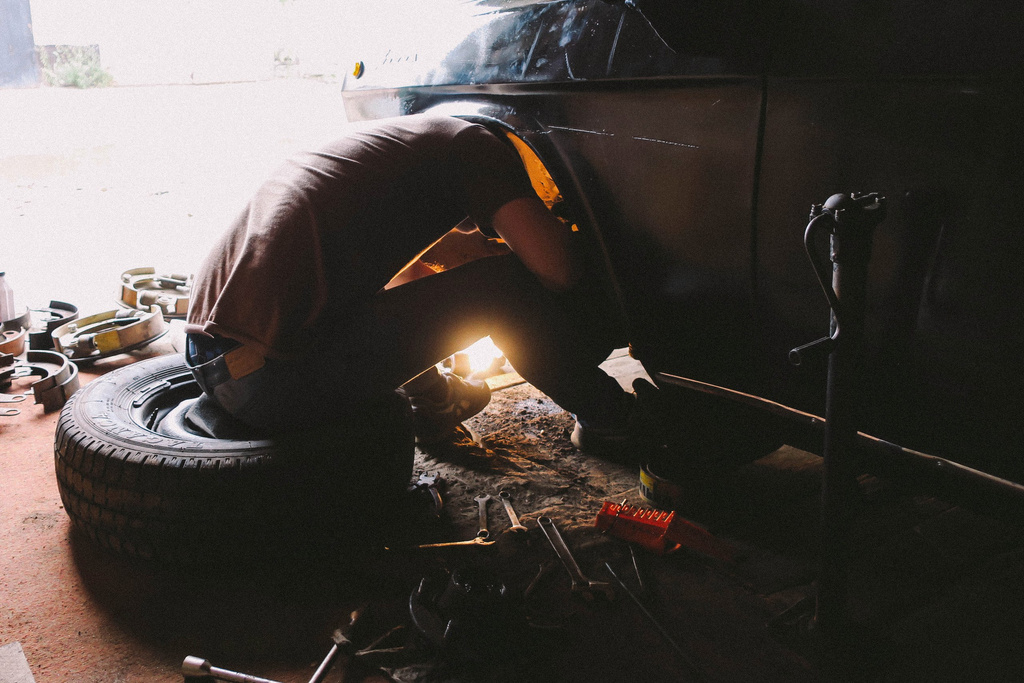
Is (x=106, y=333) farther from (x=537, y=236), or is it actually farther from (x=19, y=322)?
(x=537, y=236)

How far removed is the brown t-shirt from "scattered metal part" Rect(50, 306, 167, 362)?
168cm

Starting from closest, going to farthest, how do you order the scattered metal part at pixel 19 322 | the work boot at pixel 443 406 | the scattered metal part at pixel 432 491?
the scattered metal part at pixel 432 491, the work boot at pixel 443 406, the scattered metal part at pixel 19 322

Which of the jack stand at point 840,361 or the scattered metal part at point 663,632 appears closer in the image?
Answer: the jack stand at point 840,361

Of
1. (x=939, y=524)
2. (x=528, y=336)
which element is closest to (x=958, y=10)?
(x=528, y=336)

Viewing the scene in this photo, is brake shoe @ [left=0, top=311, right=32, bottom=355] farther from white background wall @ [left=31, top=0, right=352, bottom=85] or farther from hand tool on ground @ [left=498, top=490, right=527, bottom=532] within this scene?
white background wall @ [left=31, top=0, right=352, bottom=85]

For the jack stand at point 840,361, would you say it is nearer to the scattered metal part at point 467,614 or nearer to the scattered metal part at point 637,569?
the scattered metal part at point 637,569

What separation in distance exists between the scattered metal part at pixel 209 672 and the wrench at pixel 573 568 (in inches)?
27.2

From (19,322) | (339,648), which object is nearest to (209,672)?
(339,648)

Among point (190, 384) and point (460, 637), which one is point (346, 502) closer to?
point (460, 637)

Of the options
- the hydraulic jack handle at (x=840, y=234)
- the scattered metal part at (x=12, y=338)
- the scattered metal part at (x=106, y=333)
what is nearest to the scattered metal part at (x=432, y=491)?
the hydraulic jack handle at (x=840, y=234)

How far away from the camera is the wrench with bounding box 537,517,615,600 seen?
5.07 ft

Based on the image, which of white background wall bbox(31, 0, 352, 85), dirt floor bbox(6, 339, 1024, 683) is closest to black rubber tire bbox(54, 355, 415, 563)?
dirt floor bbox(6, 339, 1024, 683)

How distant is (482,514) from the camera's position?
1848mm

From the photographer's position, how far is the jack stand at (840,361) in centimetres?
109
